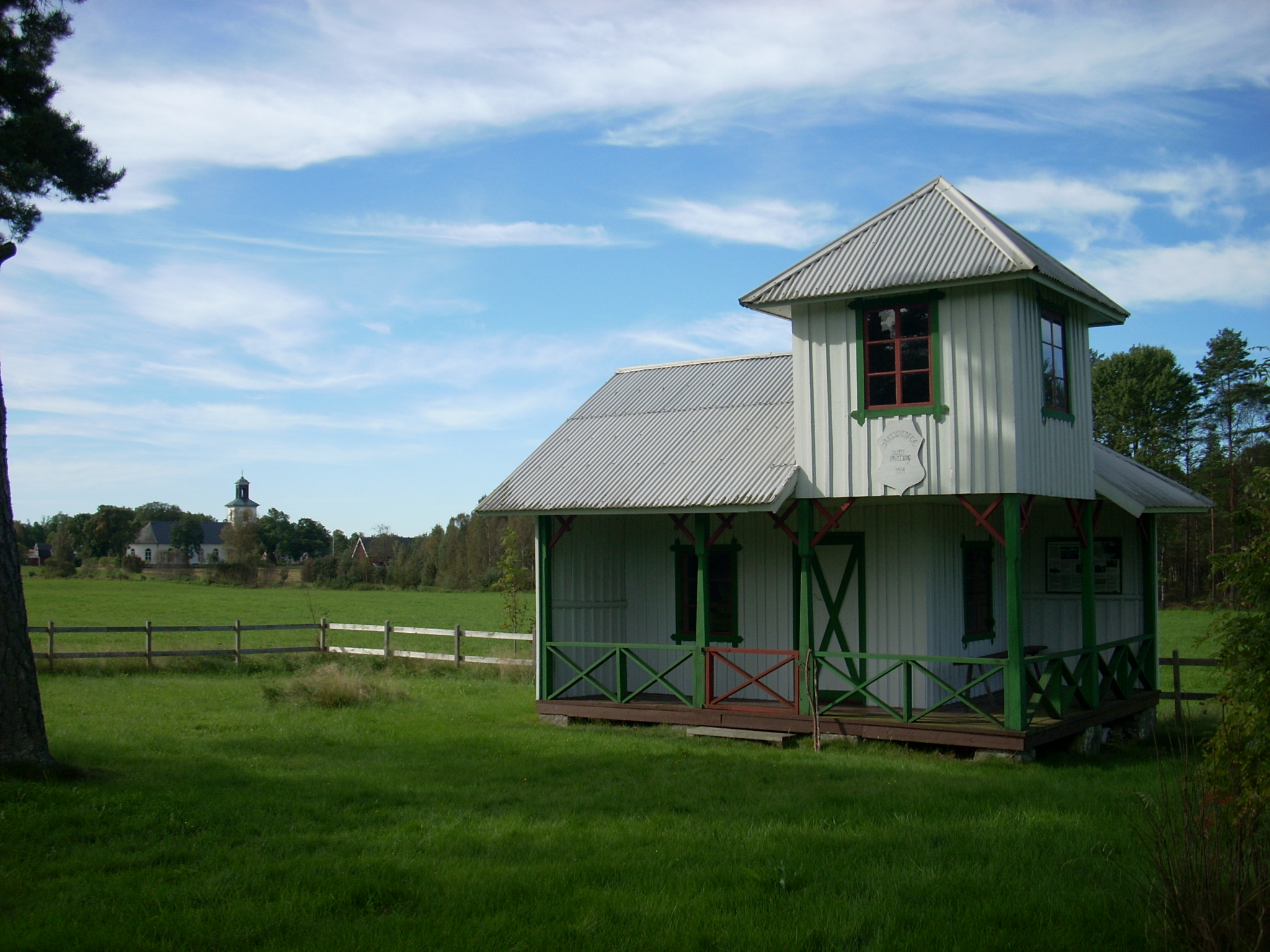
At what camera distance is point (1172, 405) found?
46625 mm

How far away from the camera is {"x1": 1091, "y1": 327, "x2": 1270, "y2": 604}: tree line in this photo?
44281 mm

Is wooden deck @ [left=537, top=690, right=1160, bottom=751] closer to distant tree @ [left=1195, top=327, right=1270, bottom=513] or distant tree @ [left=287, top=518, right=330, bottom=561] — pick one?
distant tree @ [left=1195, top=327, right=1270, bottom=513]

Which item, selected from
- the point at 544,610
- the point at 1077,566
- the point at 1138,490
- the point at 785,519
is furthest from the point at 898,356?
the point at 544,610

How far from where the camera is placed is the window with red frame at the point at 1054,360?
12.9 meters

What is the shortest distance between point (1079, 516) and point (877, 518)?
8.80ft

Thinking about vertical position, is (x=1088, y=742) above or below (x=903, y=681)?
below

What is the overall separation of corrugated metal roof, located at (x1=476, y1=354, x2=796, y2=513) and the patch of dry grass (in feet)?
13.5

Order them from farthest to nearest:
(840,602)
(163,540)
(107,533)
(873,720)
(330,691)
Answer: (163,540), (107,533), (330,691), (840,602), (873,720)

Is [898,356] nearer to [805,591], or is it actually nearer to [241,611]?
[805,591]

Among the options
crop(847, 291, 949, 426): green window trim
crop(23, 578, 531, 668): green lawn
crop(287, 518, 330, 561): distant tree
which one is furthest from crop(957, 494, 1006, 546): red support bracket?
crop(287, 518, 330, 561): distant tree

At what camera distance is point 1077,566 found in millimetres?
15836

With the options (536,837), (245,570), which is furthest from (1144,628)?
(245,570)

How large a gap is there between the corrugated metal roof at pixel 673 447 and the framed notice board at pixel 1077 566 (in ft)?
15.6

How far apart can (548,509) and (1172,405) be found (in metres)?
40.6
